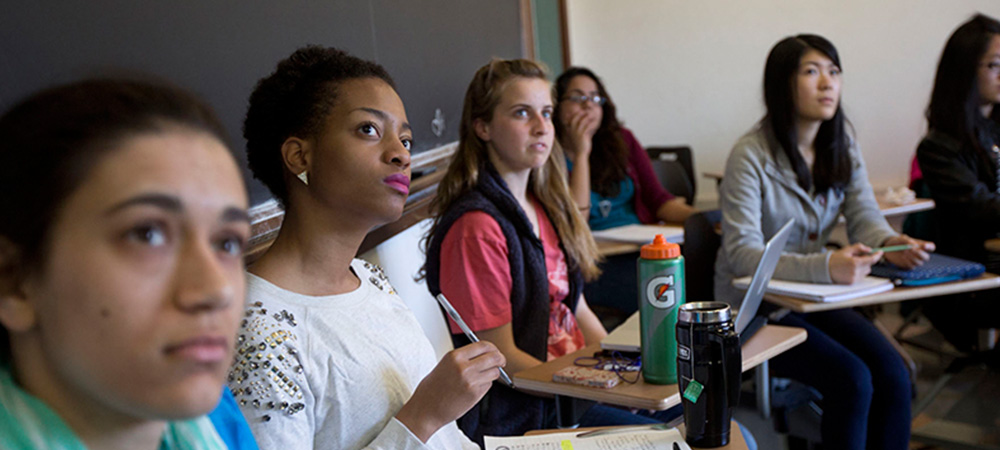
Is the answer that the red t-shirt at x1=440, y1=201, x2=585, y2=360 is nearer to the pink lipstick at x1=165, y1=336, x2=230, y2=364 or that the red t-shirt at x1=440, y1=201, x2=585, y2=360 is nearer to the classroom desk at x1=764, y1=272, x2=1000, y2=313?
the classroom desk at x1=764, y1=272, x2=1000, y2=313

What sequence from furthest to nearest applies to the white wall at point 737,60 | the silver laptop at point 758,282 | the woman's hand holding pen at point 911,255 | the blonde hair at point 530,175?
the white wall at point 737,60, the woman's hand holding pen at point 911,255, the blonde hair at point 530,175, the silver laptop at point 758,282

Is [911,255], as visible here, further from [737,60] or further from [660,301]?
[737,60]

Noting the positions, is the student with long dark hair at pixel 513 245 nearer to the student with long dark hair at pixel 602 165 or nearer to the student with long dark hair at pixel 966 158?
the student with long dark hair at pixel 602 165

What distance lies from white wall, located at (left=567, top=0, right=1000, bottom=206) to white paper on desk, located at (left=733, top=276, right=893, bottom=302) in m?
3.06

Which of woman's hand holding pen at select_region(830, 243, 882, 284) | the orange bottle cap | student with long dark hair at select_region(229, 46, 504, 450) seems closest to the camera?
student with long dark hair at select_region(229, 46, 504, 450)

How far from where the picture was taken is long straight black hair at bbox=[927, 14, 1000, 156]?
10.1ft

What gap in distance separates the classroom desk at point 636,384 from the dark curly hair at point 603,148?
1.68 m

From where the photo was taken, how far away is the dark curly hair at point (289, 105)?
3.95ft

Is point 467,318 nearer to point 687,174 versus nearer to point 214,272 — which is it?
point 214,272

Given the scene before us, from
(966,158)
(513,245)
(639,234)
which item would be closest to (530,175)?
(513,245)

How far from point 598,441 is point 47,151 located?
91cm

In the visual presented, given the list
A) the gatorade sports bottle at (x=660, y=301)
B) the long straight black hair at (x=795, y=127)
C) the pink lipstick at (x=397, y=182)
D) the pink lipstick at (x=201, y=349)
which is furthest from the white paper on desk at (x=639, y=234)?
the pink lipstick at (x=201, y=349)

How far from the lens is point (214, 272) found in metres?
0.54

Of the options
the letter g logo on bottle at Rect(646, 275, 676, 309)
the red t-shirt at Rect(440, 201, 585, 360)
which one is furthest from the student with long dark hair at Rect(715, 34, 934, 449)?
the letter g logo on bottle at Rect(646, 275, 676, 309)
